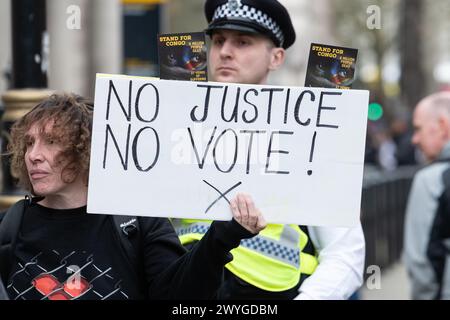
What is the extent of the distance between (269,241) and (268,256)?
0.19 feet

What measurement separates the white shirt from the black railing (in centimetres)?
772

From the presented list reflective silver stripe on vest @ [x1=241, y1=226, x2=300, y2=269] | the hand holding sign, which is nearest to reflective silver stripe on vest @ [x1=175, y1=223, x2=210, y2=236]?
reflective silver stripe on vest @ [x1=241, y1=226, x2=300, y2=269]

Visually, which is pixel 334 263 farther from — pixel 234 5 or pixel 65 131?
pixel 65 131

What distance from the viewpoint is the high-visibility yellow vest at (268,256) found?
13.2ft

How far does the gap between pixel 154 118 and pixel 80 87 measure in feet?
35.2

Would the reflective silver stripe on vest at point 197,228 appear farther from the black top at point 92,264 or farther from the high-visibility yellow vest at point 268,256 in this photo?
the black top at point 92,264

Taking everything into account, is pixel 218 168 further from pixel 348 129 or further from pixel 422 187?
pixel 422 187

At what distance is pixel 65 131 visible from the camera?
345 cm

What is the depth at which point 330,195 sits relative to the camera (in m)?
3.47

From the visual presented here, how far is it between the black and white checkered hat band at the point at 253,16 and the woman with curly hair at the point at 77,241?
38.9 inches

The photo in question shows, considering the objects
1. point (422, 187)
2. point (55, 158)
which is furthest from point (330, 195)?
point (422, 187)

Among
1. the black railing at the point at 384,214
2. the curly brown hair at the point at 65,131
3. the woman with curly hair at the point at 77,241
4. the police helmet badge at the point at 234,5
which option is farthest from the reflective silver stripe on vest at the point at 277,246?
the black railing at the point at 384,214

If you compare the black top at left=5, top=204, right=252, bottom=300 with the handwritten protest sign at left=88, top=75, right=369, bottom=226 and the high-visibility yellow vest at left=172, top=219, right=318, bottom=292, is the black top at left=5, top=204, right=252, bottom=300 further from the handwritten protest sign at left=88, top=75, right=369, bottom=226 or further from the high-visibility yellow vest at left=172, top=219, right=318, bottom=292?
the high-visibility yellow vest at left=172, top=219, right=318, bottom=292

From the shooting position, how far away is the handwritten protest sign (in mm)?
3430
